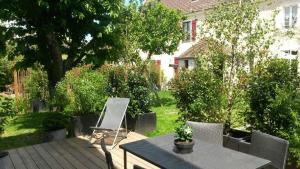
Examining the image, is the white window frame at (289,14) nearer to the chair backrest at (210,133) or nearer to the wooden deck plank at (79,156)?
the wooden deck plank at (79,156)

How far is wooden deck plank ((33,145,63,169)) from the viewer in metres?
6.51

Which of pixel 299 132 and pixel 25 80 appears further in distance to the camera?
pixel 25 80

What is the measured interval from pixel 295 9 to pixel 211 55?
14.0m

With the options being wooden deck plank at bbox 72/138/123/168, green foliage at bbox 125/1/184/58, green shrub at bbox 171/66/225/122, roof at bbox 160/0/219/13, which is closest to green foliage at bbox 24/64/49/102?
green foliage at bbox 125/1/184/58

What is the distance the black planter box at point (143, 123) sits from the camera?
897 centimetres

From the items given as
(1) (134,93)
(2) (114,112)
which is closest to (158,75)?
(1) (134,93)

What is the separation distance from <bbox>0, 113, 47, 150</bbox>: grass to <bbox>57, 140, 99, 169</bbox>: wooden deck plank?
1365 millimetres

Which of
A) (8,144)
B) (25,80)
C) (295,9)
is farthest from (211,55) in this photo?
(295,9)

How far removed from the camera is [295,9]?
18578mm

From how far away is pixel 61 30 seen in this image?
10945 millimetres

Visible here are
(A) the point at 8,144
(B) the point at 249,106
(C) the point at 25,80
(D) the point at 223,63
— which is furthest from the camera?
(C) the point at 25,80

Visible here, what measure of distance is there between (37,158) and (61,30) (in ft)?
17.6

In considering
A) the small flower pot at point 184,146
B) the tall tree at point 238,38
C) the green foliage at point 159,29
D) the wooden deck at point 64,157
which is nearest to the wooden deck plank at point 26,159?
the wooden deck at point 64,157

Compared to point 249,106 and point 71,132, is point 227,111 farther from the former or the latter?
point 71,132
